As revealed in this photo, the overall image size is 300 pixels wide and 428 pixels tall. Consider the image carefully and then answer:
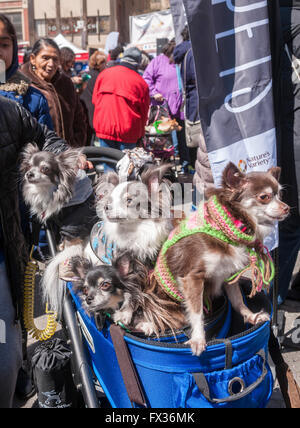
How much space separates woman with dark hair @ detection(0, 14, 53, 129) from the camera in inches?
88.9

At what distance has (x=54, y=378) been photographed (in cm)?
195

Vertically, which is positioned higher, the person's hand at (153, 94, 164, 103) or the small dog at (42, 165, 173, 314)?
the person's hand at (153, 94, 164, 103)

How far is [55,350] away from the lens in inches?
80.1

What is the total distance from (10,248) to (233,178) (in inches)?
45.0

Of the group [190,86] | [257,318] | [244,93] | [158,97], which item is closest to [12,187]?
[257,318]

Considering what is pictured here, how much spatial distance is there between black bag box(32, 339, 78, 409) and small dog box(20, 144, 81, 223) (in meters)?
0.74

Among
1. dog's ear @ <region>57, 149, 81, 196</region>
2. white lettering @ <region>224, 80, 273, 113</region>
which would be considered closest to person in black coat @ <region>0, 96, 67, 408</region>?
dog's ear @ <region>57, 149, 81, 196</region>

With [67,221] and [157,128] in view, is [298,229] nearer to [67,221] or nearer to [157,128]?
[67,221]

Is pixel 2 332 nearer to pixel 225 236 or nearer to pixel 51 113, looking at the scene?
pixel 225 236

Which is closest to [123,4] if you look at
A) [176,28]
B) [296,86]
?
[176,28]

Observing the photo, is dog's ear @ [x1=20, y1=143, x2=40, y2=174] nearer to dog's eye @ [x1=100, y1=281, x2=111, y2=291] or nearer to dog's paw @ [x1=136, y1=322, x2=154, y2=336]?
dog's eye @ [x1=100, y1=281, x2=111, y2=291]

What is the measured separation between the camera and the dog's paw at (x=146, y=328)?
1692 mm

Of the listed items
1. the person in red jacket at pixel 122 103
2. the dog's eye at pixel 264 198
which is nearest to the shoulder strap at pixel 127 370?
the dog's eye at pixel 264 198

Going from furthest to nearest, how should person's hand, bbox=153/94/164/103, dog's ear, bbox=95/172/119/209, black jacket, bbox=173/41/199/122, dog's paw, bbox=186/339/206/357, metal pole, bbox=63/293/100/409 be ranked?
person's hand, bbox=153/94/164/103
black jacket, bbox=173/41/199/122
dog's ear, bbox=95/172/119/209
metal pole, bbox=63/293/100/409
dog's paw, bbox=186/339/206/357
